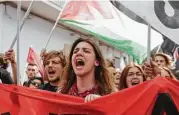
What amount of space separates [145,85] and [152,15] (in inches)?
A: 25.5

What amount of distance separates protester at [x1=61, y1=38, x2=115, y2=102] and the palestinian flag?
3167 mm

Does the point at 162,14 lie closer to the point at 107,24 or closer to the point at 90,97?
the point at 90,97

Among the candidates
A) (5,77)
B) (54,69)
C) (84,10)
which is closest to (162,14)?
(54,69)

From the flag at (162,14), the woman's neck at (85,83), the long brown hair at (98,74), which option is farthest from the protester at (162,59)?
the woman's neck at (85,83)

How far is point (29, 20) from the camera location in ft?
42.2

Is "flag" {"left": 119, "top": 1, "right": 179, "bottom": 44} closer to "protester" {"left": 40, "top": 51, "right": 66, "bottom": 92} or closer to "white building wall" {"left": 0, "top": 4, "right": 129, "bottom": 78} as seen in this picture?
"protester" {"left": 40, "top": 51, "right": 66, "bottom": 92}

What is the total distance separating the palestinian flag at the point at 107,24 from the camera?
6359 mm

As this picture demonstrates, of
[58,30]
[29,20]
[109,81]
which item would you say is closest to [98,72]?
[109,81]

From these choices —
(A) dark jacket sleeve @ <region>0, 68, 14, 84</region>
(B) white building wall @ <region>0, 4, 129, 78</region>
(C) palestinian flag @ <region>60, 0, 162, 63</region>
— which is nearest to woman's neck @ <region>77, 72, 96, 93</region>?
Answer: (A) dark jacket sleeve @ <region>0, 68, 14, 84</region>

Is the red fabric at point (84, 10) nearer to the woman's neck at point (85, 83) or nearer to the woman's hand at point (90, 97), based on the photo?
the woman's neck at point (85, 83)

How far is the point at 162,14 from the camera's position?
10.4ft

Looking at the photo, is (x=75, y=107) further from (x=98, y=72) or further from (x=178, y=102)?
(x=178, y=102)

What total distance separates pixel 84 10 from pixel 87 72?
337cm

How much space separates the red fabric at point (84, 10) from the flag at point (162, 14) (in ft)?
10.3
